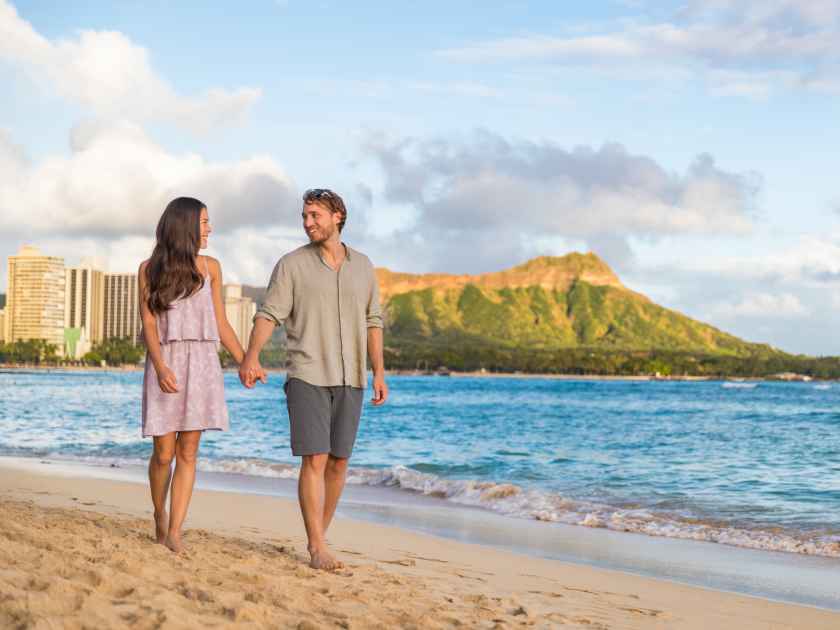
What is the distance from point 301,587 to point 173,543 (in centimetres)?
118

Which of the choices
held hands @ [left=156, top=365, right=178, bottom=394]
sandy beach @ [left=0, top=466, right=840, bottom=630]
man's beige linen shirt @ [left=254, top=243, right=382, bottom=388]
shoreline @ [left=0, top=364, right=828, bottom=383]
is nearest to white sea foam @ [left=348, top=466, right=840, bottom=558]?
sandy beach @ [left=0, top=466, right=840, bottom=630]

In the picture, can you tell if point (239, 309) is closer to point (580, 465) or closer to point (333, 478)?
point (580, 465)

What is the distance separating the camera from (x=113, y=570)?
189 inches

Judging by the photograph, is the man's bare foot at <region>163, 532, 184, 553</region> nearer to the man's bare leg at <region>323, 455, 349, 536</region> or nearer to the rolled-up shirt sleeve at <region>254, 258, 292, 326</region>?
the man's bare leg at <region>323, 455, 349, 536</region>

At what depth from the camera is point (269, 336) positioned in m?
5.63

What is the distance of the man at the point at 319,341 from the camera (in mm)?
5602

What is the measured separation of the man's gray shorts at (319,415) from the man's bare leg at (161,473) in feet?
2.53

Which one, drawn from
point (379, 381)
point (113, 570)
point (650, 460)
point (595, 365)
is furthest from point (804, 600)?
point (595, 365)

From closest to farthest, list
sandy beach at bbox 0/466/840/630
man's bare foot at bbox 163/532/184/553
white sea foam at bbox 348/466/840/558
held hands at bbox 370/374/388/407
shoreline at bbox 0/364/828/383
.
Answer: sandy beach at bbox 0/466/840/630, man's bare foot at bbox 163/532/184/553, held hands at bbox 370/374/388/407, white sea foam at bbox 348/466/840/558, shoreline at bbox 0/364/828/383

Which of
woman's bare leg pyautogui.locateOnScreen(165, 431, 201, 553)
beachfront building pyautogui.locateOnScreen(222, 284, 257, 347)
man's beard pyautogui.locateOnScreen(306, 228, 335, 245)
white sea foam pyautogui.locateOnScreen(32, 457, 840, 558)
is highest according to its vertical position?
beachfront building pyautogui.locateOnScreen(222, 284, 257, 347)

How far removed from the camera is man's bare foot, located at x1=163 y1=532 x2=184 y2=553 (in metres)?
5.85

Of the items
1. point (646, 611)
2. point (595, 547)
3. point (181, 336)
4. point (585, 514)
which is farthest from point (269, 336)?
point (585, 514)

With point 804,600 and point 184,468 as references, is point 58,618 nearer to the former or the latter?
point 184,468

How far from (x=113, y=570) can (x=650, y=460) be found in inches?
662
